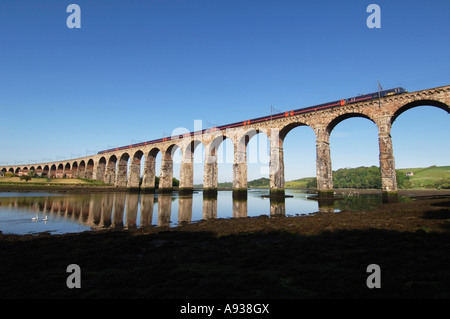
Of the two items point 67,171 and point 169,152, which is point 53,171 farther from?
point 169,152

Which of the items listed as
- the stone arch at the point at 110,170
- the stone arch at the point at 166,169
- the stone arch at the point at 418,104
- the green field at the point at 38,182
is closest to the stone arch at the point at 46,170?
the green field at the point at 38,182

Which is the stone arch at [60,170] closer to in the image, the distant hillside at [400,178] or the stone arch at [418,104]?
the stone arch at [418,104]

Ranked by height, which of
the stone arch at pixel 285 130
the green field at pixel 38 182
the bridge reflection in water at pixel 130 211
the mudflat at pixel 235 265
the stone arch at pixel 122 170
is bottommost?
the bridge reflection in water at pixel 130 211

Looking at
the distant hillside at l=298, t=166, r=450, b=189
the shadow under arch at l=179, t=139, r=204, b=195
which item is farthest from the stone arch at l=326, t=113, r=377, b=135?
the distant hillside at l=298, t=166, r=450, b=189

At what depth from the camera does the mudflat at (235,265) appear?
4.34m

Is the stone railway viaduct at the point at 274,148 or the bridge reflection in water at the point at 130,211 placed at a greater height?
the stone railway viaduct at the point at 274,148

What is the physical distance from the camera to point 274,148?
37219 millimetres

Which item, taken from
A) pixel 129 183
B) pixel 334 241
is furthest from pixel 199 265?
pixel 129 183

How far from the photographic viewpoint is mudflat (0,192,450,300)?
4340mm

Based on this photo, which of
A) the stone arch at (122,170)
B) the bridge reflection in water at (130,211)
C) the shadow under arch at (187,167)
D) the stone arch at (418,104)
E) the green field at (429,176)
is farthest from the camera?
the green field at (429,176)

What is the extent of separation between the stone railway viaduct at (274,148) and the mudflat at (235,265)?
21.2 meters

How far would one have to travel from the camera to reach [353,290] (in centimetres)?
420
